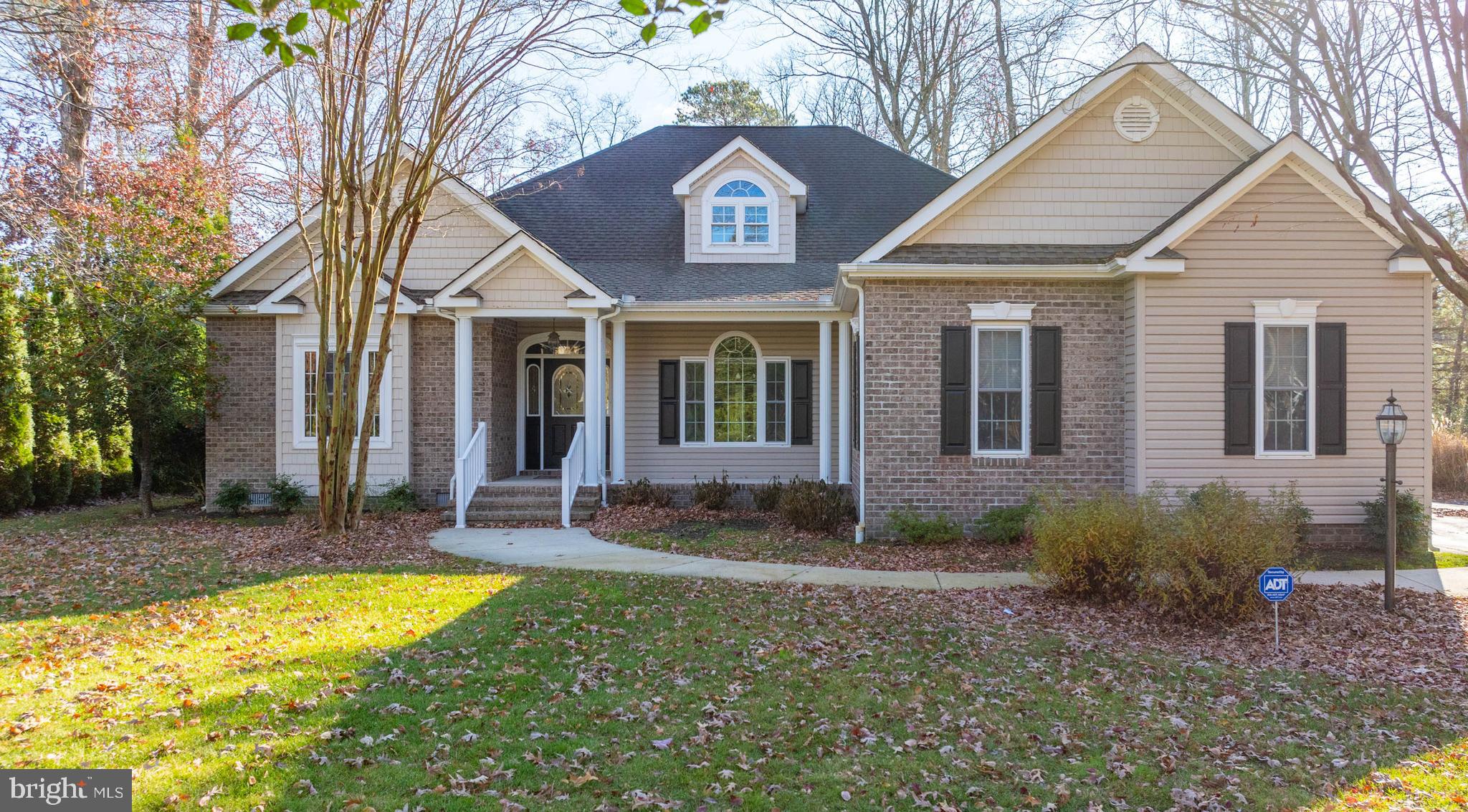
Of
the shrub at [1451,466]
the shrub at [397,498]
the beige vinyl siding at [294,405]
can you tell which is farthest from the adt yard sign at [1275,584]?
the shrub at [1451,466]

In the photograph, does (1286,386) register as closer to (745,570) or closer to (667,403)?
(745,570)

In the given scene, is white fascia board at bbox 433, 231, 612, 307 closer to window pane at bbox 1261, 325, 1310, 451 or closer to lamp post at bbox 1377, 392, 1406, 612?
window pane at bbox 1261, 325, 1310, 451

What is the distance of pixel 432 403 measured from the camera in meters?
13.9

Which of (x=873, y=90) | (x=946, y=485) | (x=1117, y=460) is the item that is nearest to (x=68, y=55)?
(x=946, y=485)

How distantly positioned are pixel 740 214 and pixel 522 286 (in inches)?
172

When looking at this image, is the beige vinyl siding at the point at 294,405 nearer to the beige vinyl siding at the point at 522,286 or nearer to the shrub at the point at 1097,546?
the beige vinyl siding at the point at 522,286

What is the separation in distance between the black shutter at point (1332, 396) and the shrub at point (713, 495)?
A: 790 centimetres

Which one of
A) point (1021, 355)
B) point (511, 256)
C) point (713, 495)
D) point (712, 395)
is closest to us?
point (1021, 355)

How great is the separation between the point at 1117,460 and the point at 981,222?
3.45 meters

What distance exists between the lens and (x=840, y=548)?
35.0ft

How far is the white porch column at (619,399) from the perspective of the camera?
14.1 meters

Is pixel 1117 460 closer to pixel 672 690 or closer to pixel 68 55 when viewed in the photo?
pixel 672 690

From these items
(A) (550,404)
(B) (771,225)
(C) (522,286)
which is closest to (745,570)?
(C) (522,286)

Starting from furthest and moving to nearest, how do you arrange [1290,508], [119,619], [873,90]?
[873,90], [1290,508], [119,619]
